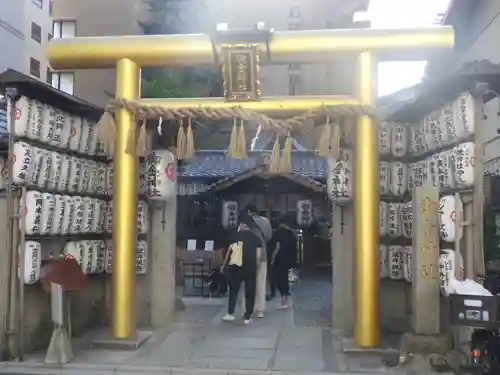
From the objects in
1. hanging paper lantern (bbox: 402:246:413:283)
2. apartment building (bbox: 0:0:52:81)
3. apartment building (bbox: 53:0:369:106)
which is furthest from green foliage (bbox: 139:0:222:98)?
hanging paper lantern (bbox: 402:246:413:283)

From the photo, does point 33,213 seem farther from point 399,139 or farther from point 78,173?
point 399,139

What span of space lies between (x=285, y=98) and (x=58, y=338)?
5.15 m

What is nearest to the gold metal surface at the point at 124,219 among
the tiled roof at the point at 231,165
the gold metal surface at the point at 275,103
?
the gold metal surface at the point at 275,103

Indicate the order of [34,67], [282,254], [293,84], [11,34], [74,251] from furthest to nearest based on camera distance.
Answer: [293,84]
[34,67]
[11,34]
[282,254]
[74,251]

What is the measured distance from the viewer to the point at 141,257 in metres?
10.9

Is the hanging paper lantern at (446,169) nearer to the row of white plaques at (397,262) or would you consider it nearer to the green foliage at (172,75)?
the row of white plaques at (397,262)

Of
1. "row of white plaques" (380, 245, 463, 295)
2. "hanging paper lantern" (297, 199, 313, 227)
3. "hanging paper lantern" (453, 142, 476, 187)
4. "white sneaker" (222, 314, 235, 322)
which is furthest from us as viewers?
"hanging paper lantern" (297, 199, 313, 227)

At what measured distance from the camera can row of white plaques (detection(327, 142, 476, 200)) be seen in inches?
330

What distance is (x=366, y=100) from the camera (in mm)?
9141

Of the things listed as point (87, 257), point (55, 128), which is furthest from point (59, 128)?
point (87, 257)

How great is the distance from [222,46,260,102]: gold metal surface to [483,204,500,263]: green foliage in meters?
4.83

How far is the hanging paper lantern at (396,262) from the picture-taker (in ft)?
34.4

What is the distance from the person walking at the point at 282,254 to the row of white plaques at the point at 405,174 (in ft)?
11.0

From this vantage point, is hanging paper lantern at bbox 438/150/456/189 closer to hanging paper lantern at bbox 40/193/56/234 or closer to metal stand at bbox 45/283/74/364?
metal stand at bbox 45/283/74/364
